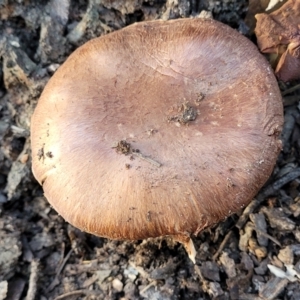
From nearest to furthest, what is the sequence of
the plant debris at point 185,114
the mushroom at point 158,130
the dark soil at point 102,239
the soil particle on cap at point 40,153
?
the mushroom at point 158,130, the plant debris at point 185,114, the soil particle on cap at point 40,153, the dark soil at point 102,239

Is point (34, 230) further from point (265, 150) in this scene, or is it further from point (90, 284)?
point (265, 150)

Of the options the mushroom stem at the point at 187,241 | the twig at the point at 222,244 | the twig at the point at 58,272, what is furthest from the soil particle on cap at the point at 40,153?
the twig at the point at 222,244

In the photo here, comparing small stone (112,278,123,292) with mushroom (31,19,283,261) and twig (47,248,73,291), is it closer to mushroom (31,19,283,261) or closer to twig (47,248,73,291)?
twig (47,248,73,291)

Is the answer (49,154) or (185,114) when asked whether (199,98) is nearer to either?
(185,114)

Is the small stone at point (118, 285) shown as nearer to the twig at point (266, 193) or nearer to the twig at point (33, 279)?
the twig at point (33, 279)

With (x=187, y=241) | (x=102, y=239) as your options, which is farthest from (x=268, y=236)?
(x=102, y=239)

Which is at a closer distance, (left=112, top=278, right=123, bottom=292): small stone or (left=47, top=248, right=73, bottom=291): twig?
(left=112, top=278, right=123, bottom=292): small stone

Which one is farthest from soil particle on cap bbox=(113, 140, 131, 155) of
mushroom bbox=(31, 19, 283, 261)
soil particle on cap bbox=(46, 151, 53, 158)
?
soil particle on cap bbox=(46, 151, 53, 158)
